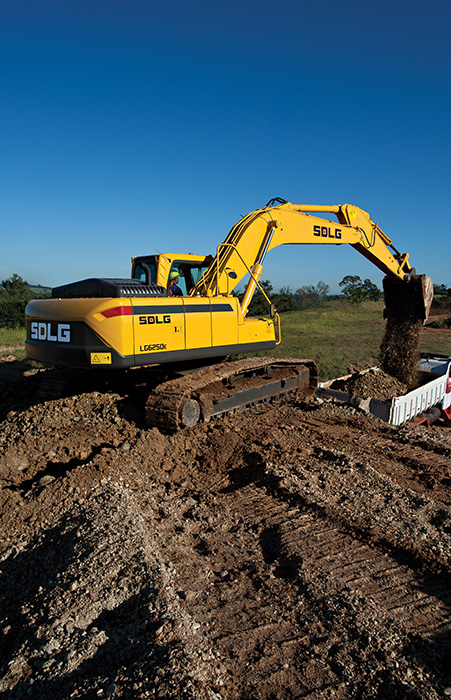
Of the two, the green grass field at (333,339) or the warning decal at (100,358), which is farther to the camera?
the green grass field at (333,339)

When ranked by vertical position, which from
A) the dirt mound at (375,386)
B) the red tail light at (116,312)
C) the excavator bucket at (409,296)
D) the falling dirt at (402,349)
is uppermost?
the excavator bucket at (409,296)

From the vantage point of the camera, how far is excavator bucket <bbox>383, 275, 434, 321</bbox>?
10031 millimetres

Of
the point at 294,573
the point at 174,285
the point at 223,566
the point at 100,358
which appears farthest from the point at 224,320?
the point at 294,573

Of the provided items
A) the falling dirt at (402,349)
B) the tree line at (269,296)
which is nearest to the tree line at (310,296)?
the tree line at (269,296)

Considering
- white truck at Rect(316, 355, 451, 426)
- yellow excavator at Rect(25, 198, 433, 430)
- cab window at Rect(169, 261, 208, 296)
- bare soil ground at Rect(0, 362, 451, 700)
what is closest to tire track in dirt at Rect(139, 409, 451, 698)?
bare soil ground at Rect(0, 362, 451, 700)

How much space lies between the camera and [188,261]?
784cm

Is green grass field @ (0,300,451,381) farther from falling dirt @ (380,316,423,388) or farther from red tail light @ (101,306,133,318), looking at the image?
red tail light @ (101,306,133,318)

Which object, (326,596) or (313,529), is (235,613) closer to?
(326,596)

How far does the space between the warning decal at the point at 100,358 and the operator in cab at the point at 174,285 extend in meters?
2.11

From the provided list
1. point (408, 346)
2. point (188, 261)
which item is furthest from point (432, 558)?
point (408, 346)

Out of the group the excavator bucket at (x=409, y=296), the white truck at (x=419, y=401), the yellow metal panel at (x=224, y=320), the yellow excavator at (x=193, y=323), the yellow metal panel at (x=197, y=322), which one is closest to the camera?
the yellow excavator at (x=193, y=323)

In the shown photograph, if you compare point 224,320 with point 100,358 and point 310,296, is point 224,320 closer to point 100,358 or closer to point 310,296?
point 100,358

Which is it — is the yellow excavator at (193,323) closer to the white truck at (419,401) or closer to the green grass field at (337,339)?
the white truck at (419,401)

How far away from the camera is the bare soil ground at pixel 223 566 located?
2.42m
